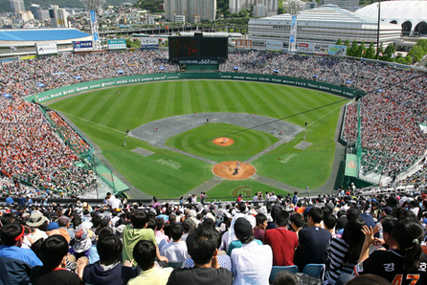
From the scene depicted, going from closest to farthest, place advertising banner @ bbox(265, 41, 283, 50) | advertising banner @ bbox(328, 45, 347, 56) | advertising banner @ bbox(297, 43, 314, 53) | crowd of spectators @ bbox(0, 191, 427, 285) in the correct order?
crowd of spectators @ bbox(0, 191, 427, 285) < advertising banner @ bbox(328, 45, 347, 56) < advertising banner @ bbox(297, 43, 314, 53) < advertising banner @ bbox(265, 41, 283, 50)

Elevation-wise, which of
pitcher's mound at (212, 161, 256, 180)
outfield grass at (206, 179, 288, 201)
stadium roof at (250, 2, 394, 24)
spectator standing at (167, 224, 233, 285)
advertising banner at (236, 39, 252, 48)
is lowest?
outfield grass at (206, 179, 288, 201)

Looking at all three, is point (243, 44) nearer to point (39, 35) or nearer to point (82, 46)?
point (82, 46)

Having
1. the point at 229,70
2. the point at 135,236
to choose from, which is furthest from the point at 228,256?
the point at 229,70

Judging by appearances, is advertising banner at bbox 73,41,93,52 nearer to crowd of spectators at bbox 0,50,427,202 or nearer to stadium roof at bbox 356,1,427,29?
crowd of spectators at bbox 0,50,427,202

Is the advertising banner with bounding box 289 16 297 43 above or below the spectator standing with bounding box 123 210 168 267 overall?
above

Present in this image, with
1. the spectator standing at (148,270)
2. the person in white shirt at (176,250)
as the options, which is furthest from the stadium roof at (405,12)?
the spectator standing at (148,270)

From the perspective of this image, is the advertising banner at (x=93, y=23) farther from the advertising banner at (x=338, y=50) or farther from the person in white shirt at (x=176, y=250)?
the person in white shirt at (x=176, y=250)

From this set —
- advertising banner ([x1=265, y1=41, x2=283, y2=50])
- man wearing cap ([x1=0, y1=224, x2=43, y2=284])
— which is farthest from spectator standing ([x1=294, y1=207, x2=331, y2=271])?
advertising banner ([x1=265, y1=41, x2=283, y2=50])
